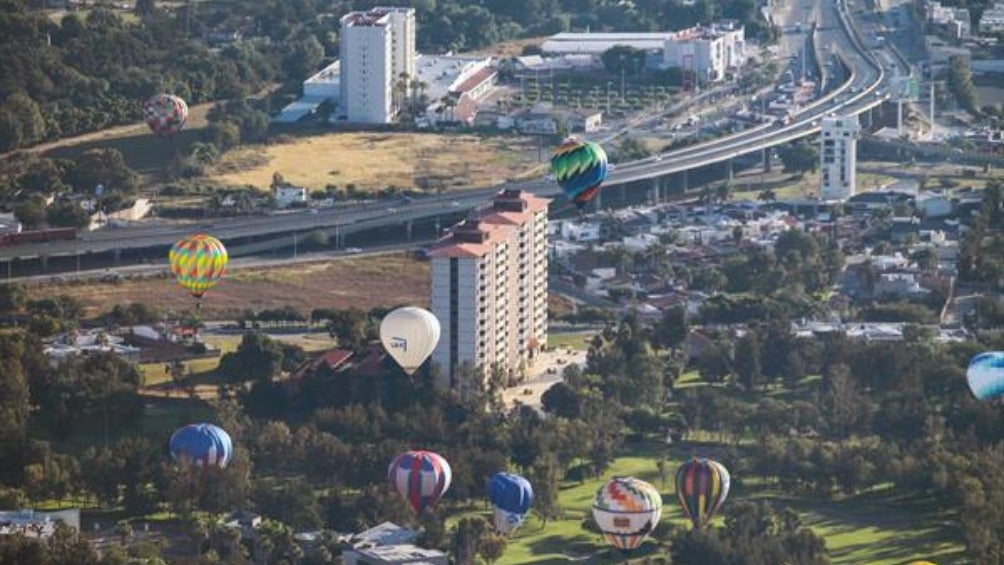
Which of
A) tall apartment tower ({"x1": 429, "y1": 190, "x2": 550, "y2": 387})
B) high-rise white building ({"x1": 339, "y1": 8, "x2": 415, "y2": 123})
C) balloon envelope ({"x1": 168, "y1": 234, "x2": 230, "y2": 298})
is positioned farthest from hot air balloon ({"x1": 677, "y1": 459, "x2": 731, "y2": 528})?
high-rise white building ({"x1": 339, "y1": 8, "x2": 415, "y2": 123})

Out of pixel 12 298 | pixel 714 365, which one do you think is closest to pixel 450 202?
pixel 12 298

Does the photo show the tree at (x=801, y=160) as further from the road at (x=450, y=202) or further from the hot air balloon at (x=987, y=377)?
the hot air balloon at (x=987, y=377)

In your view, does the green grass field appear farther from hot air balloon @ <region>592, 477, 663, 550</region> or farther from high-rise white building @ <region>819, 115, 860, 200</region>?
high-rise white building @ <region>819, 115, 860, 200</region>

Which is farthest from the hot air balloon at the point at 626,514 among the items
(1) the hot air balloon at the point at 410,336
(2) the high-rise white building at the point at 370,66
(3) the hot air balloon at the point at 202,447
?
(2) the high-rise white building at the point at 370,66

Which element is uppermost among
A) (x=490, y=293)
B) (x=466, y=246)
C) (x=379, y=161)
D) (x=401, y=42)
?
(x=401, y=42)

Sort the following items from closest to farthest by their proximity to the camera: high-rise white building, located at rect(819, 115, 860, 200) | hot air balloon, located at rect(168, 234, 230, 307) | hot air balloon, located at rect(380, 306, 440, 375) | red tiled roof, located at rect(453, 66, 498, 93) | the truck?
hot air balloon, located at rect(380, 306, 440, 375) → hot air balloon, located at rect(168, 234, 230, 307) → the truck → high-rise white building, located at rect(819, 115, 860, 200) → red tiled roof, located at rect(453, 66, 498, 93)

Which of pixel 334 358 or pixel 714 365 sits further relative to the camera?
pixel 714 365

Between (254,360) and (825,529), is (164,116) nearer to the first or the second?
(254,360)

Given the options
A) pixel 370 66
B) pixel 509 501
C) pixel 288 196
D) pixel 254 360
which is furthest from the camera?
pixel 370 66
